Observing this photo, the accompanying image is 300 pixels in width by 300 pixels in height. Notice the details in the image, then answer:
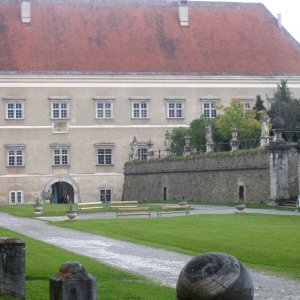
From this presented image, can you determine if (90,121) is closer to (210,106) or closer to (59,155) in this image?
(59,155)

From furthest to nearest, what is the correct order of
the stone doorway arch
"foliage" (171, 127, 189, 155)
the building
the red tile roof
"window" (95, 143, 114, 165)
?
"window" (95, 143, 114, 165) < the red tile roof < the stone doorway arch < the building < "foliage" (171, 127, 189, 155)

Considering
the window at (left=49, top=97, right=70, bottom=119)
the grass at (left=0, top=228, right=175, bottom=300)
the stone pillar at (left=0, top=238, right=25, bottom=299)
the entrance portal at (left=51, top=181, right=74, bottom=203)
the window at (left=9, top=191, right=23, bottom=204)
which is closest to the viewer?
the stone pillar at (left=0, top=238, right=25, bottom=299)

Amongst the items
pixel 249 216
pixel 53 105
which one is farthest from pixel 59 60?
pixel 249 216

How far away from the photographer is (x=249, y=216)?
3500 centimetres

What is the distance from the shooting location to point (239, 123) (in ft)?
191

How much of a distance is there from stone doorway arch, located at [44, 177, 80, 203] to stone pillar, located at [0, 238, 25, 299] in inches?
2122

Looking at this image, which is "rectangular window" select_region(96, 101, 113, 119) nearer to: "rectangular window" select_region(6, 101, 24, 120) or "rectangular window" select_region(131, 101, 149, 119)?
"rectangular window" select_region(131, 101, 149, 119)

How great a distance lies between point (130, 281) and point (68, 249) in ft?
22.8

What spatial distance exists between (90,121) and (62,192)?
18.7 feet

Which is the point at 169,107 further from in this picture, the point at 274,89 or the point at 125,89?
the point at 274,89

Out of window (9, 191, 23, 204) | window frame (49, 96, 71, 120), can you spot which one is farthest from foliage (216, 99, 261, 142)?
window (9, 191, 23, 204)

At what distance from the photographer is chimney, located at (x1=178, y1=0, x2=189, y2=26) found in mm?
71938

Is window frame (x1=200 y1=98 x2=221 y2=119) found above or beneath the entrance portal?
above

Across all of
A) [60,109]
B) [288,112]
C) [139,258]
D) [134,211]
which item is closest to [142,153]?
[60,109]
